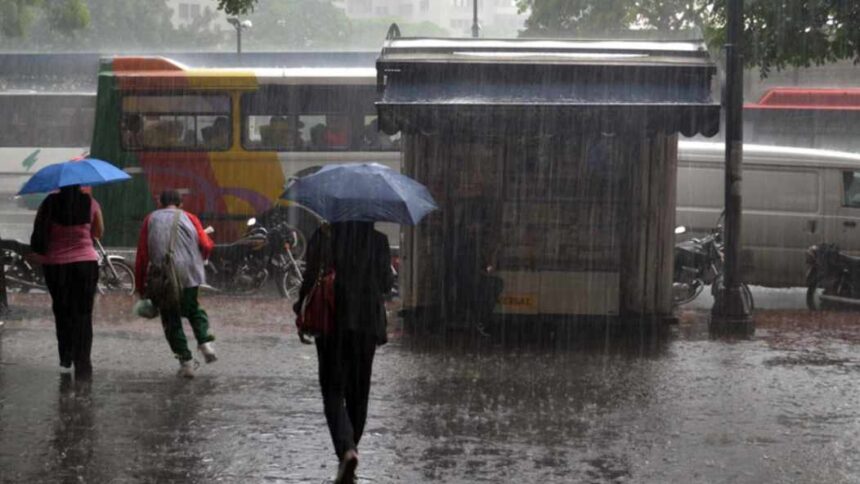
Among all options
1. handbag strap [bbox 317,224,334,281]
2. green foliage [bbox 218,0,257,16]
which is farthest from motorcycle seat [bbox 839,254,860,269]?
handbag strap [bbox 317,224,334,281]

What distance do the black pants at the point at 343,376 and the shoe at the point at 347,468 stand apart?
7cm

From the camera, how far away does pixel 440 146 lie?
44.4 feet

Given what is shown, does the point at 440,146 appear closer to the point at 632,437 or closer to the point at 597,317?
the point at 597,317

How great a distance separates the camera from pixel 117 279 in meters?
16.7

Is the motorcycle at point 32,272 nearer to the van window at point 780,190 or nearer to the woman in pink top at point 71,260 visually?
the woman in pink top at point 71,260

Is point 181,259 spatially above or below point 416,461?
above

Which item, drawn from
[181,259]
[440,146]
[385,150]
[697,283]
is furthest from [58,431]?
[385,150]

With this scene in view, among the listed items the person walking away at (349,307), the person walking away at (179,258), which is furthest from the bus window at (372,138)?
the person walking away at (349,307)

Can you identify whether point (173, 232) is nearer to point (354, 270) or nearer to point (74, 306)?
point (74, 306)

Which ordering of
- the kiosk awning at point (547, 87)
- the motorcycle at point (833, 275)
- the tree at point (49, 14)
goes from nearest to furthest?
the kiosk awning at point (547, 87), the motorcycle at point (833, 275), the tree at point (49, 14)

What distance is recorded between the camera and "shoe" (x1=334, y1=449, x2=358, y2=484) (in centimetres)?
721

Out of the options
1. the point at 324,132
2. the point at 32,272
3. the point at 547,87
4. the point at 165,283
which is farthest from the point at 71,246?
the point at 324,132

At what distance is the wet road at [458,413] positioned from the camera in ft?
26.5

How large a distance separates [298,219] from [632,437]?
36.9 ft
